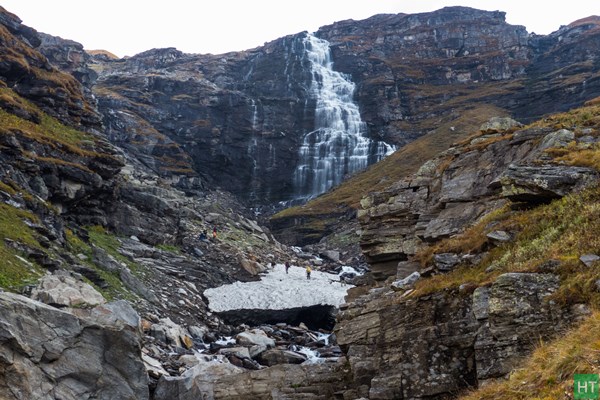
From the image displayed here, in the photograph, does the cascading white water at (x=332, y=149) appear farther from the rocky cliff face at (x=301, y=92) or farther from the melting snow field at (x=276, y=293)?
the melting snow field at (x=276, y=293)

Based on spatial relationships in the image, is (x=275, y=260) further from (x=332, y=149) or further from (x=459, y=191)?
(x=332, y=149)

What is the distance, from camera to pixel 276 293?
43.1 meters

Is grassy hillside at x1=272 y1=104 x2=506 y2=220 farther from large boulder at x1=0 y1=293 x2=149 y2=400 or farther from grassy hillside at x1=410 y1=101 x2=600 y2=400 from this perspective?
large boulder at x1=0 y1=293 x2=149 y2=400

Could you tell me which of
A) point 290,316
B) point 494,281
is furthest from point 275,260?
point 494,281

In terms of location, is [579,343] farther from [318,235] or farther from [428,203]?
[318,235]

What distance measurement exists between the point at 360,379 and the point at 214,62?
579ft

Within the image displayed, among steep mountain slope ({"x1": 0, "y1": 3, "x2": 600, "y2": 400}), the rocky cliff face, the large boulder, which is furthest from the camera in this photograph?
the rocky cliff face

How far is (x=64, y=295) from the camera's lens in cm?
2117

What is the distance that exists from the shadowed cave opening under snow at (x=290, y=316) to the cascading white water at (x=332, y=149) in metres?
82.2

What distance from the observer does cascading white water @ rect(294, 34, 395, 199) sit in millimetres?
123125

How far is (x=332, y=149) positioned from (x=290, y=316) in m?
89.4

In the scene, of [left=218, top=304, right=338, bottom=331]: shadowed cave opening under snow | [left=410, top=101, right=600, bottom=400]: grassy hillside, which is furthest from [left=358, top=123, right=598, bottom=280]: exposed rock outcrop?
[left=218, top=304, right=338, bottom=331]: shadowed cave opening under snow

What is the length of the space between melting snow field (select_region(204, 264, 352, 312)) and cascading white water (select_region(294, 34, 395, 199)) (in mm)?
72433

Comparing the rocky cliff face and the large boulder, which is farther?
the rocky cliff face
